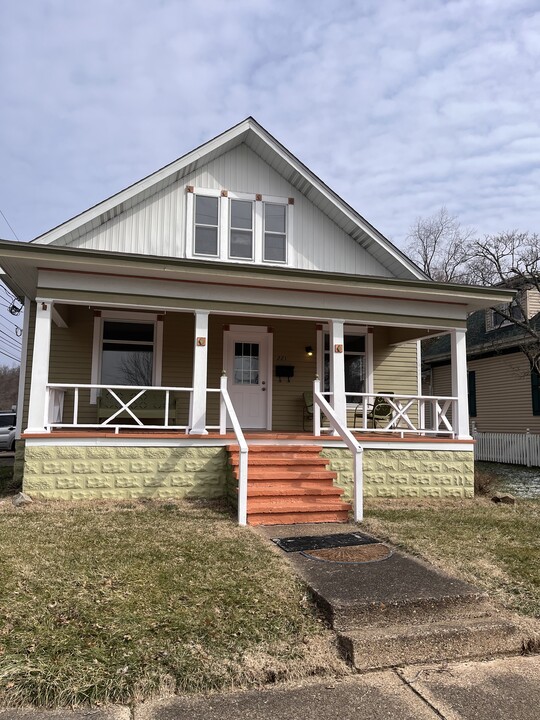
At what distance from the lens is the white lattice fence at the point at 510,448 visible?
16.2 metres

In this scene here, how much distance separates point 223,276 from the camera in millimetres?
9000

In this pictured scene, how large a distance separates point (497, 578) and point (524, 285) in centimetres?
1475

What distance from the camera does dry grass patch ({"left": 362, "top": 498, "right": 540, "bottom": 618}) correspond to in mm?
4991

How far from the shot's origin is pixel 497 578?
5.12m

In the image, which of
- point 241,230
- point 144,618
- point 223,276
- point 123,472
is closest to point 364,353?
point 241,230

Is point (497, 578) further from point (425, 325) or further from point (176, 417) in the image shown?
point (176, 417)

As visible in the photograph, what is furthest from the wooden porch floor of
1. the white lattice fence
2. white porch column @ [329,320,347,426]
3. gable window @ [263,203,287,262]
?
the white lattice fence

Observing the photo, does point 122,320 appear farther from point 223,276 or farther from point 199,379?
point 223,276

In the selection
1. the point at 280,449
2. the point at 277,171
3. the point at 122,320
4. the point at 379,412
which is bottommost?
the point at 280,449

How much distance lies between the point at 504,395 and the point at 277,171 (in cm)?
1221

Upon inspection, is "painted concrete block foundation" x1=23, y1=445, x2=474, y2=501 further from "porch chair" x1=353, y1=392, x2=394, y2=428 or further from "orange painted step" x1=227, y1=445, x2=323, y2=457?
"porch chair" x1=353, y1=392, x2=394, y2=428

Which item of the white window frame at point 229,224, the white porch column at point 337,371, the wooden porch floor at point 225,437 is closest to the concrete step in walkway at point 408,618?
the wooden porch floor at point 225,437

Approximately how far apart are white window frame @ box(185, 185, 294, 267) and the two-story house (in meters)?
0.03

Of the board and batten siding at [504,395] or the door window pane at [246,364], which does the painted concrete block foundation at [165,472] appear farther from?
the board and batten siding at [504,395]
